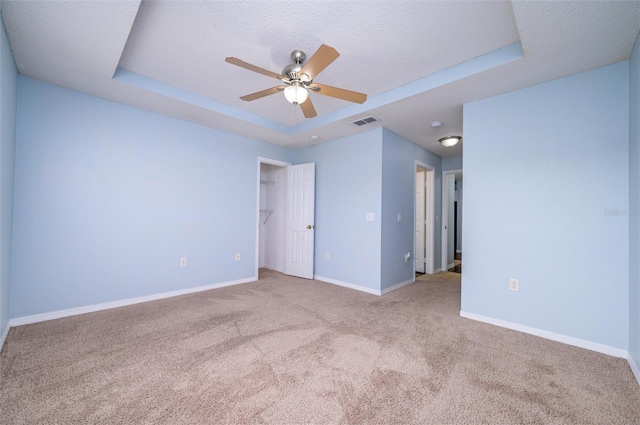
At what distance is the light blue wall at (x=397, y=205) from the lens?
12.6ft

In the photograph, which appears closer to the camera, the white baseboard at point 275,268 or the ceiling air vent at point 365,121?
the ceiling air vent at point 365,121

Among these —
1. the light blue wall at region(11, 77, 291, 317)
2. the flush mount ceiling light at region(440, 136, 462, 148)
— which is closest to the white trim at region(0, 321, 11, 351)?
the light blue wall at region(11, 77, 291, 317)

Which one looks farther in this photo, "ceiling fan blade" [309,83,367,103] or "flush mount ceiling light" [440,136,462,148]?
"flush mount ceiling light" [440,136,462,148]

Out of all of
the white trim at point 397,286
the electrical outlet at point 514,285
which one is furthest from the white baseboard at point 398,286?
the electrical outlet at point 514,285

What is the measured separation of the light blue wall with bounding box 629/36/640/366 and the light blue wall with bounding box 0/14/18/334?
14.9 ft

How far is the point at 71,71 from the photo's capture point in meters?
2.42

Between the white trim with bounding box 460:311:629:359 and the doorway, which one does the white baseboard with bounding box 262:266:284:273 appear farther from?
the white trim with bounding box 460:311:629:359

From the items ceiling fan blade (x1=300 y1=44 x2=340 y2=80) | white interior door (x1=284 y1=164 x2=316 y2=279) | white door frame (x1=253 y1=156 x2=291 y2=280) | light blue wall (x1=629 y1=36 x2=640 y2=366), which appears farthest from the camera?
white interior door (x1=284 y1=164 x2=316 y2=279)

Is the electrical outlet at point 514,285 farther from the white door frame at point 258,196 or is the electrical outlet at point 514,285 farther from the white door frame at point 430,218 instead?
the white door frame at point 258,196

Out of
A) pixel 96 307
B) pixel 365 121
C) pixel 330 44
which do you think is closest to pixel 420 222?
pixel 365 121

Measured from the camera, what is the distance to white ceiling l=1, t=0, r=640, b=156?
1.77m

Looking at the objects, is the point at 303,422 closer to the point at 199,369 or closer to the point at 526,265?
the point at 199,369

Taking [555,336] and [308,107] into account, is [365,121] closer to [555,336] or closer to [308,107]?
[308,107]

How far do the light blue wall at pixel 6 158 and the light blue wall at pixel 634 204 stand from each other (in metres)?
4.53
